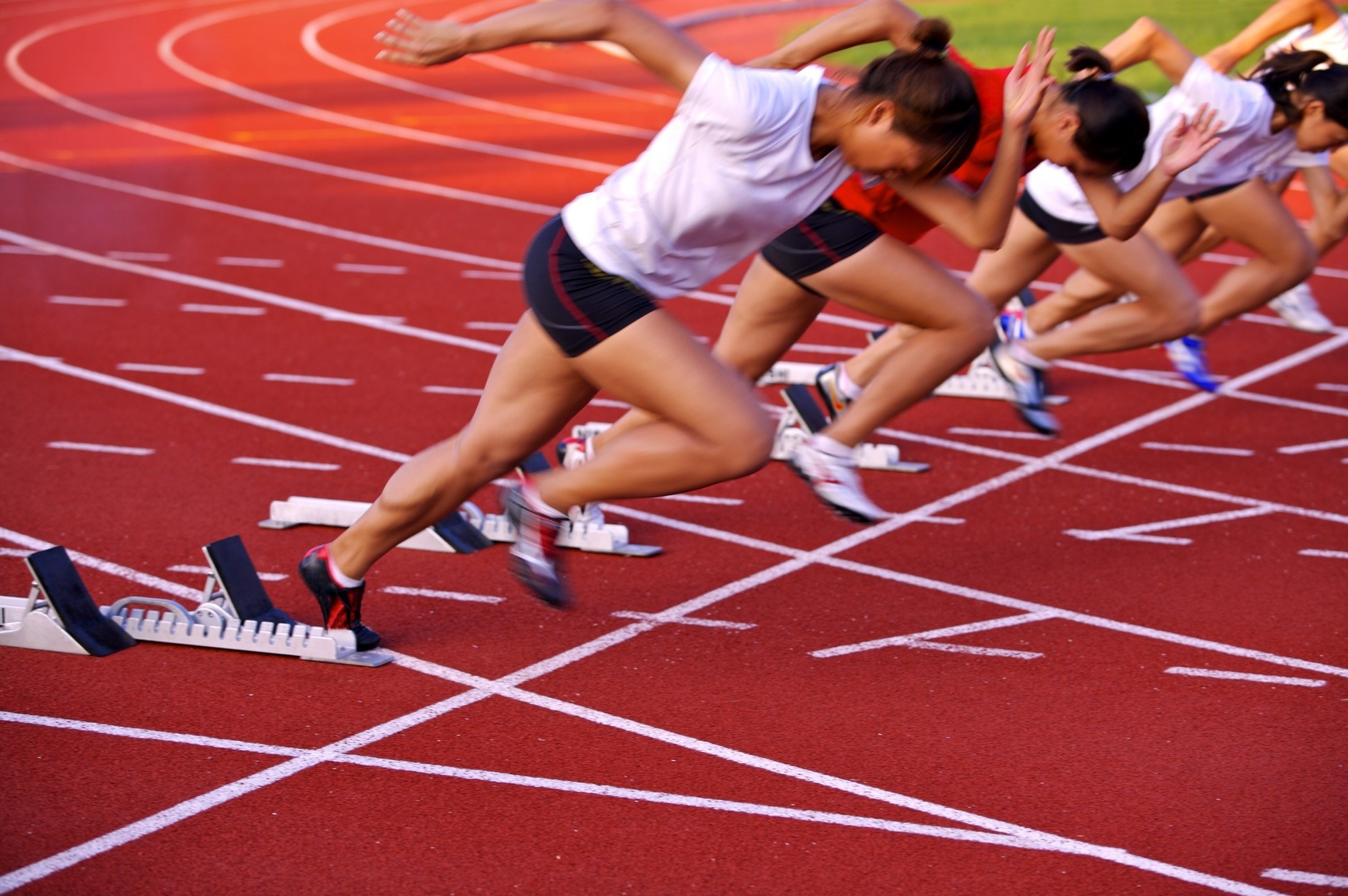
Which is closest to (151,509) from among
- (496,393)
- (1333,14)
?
(496,393)

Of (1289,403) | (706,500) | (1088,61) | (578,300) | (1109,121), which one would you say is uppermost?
(1088,61)

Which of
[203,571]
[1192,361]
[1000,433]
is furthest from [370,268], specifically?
[1192,361]

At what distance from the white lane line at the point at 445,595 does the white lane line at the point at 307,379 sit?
7.99ft

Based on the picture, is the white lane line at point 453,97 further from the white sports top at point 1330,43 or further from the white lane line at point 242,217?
the white sports top at point 1330,43

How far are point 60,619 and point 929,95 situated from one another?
2646 mm

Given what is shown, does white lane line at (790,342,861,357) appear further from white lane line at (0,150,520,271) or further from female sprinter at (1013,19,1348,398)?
white lane line at (0,150,520,271)

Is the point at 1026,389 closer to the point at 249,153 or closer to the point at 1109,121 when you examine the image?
the point at 1109,121

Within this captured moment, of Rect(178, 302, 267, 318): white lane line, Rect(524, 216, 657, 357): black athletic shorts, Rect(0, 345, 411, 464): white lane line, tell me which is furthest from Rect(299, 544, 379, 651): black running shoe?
Rect(178, 302, 267, 318): white lane line

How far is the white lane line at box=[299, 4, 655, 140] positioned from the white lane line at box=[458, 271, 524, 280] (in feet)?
15.8

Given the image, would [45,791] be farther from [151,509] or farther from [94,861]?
[151,509]

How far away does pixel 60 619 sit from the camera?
4160 mm

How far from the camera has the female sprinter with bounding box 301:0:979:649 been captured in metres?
3.55

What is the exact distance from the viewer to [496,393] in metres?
3.90

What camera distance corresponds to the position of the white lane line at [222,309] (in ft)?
27.2
